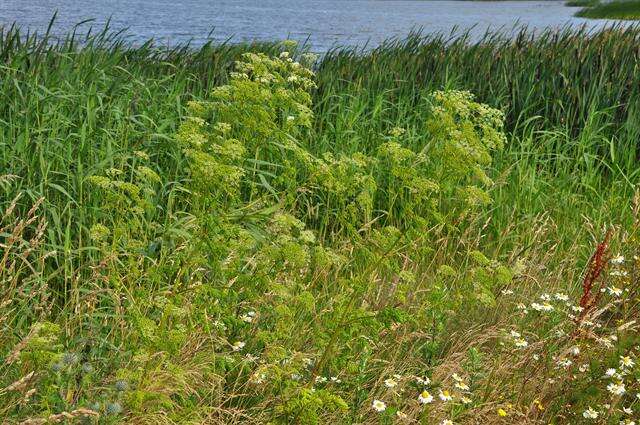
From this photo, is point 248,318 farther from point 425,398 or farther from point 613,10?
point 613,10

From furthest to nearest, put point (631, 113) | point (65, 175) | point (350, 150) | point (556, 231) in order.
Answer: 1. point (631, 113)
2. point (350, 150)
3. point (556, 231)
4. point (65, 175)

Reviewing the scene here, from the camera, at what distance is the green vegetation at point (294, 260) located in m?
2.78

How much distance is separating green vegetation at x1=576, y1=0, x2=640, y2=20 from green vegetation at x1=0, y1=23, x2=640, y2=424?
48.8 metres

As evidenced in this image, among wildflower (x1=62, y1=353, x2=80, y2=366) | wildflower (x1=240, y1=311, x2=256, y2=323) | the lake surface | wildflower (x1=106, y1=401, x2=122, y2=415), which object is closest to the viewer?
wildflower (x1=106, y1=401, x2=122, y2=415)

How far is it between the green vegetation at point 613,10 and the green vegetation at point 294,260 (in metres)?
48.8

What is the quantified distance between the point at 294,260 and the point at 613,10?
5663 centimetres

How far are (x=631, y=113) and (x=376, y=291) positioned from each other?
10.5ft

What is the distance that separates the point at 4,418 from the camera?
254 centimetres

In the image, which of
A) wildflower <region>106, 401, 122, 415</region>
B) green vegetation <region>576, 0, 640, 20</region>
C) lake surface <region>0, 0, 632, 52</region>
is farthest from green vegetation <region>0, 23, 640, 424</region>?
green vegetation <region>576, 0, 640, 20</region>

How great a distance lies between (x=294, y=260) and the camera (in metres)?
2.70

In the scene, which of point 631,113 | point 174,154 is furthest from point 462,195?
point 631,113

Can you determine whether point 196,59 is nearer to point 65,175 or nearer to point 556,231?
point 65,175

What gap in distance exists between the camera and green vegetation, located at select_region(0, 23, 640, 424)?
2.78 m

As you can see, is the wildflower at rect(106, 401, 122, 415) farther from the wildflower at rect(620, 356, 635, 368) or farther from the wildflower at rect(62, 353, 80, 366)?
the wildflower at rect(620, 356, 635, 368)
